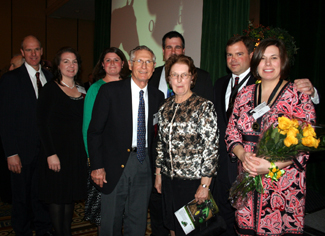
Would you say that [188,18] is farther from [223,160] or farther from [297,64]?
[223,160]

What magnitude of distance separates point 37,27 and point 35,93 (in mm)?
10484

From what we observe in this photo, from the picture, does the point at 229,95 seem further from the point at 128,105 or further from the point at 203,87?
the point at 128,105

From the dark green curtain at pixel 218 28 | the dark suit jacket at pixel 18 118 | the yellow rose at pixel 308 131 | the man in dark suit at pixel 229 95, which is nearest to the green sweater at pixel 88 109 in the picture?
the dark suit jacket at pixel 18 118

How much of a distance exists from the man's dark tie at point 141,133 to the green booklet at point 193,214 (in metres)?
0.55

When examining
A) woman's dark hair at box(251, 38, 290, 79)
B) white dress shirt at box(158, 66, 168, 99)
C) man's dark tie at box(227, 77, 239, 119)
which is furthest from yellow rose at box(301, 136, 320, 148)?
white dress shirt at box(158, 66, 168, 99)

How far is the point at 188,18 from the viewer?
15.9 ft

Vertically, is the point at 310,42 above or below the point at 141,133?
above

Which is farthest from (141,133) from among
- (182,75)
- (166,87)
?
(166,87)

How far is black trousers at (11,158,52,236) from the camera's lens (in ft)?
9.48

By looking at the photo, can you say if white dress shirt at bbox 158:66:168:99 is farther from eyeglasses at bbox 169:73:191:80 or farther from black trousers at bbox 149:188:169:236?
black trousers at bbox 149:188:169:236

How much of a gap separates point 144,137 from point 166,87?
90 centimetres

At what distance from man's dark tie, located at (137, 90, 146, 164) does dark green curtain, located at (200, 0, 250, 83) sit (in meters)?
2.43

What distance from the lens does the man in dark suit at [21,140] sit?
2.82m

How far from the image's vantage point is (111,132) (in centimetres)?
225
